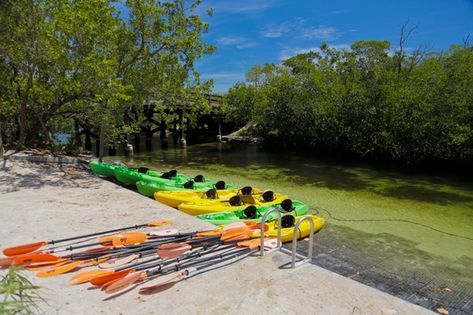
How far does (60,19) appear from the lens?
9.13 m

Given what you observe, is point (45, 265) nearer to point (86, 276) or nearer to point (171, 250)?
point (86, 276)

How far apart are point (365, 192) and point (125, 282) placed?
1026 cm

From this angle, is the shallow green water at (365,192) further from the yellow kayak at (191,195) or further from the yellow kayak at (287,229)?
the yellow kayak at (191,195)

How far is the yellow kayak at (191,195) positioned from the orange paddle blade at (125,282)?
448cm

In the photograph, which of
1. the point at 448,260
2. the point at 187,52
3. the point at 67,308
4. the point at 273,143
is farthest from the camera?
the point at 273,143

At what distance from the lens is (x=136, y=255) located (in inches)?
194

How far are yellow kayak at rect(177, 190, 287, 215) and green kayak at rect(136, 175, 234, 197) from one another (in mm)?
1481

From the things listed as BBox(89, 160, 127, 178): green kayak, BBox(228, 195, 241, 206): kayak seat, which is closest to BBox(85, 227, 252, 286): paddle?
BBox(228, 195, 241, 206): kayak seat

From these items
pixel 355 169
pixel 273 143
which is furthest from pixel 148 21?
pixel 273 143

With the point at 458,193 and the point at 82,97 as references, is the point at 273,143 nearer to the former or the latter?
the point at 458,193

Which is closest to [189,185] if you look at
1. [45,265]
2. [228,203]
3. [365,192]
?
[228,203]

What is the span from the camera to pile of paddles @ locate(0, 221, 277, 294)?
165 inches

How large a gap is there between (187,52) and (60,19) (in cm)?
415

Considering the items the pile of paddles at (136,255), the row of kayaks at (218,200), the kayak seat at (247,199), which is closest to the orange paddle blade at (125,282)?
the pile of paddles at (136,255)
